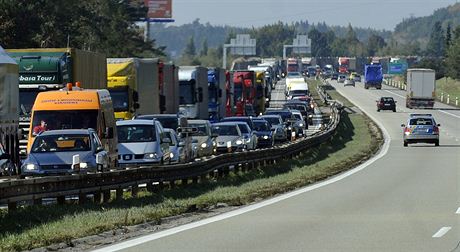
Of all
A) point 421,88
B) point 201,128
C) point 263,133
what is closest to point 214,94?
point 263,133

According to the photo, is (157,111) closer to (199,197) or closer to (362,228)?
(199,197)

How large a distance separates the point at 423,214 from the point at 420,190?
24.7 feet

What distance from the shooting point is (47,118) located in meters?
31.7

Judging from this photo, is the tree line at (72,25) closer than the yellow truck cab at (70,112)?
No

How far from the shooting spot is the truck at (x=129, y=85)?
43.0 metres

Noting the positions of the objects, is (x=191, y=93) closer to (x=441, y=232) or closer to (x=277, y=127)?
(x=277, y=127)

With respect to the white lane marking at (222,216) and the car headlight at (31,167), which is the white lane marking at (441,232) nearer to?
the white lane marking at (222,216)

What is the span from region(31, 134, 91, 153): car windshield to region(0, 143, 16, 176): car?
0.98 m

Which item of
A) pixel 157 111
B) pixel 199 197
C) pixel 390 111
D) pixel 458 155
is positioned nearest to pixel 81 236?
pixel 199 197

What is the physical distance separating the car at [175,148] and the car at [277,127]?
22.1 m

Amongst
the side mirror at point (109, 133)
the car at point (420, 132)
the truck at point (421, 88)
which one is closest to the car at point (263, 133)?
the car at point (420, 132)

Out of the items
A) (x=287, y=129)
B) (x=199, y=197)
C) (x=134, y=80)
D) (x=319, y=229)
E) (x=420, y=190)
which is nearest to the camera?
(x=319, y=229)

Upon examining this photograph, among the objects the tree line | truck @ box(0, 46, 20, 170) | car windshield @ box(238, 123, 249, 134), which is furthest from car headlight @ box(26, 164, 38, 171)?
the tree line

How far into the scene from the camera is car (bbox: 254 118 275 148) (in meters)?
54.4
